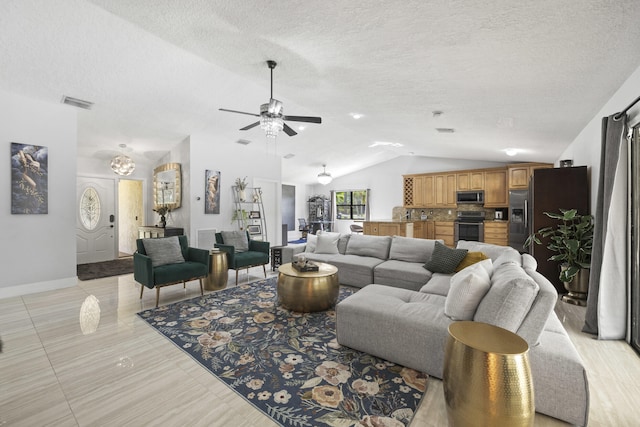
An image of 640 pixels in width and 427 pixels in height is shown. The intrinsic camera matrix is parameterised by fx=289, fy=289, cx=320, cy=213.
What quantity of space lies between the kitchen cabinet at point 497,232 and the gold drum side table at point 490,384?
6.69 m

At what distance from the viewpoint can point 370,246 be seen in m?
4.91

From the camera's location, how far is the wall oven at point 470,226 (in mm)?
7520

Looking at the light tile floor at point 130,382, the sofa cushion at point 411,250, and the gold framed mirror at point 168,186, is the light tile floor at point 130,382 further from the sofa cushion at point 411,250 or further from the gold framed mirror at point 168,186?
the gold framed mirror at point 168,186

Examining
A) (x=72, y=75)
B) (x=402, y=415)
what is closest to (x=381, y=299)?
(x=402, y=415)

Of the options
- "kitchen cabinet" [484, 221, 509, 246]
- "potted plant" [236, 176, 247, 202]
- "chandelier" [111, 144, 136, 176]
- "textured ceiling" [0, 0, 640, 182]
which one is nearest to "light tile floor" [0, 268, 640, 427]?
"textured ceiling" [0, 0, 640, 182]

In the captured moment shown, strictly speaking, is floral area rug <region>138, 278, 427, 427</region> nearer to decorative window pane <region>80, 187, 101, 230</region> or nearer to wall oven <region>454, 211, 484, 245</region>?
decorative window pane <region>80, 187, 101, 230</region>

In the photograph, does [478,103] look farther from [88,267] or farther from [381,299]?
[88,267]

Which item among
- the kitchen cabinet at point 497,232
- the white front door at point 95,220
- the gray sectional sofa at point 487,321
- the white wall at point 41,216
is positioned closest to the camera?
the gray sectional sofa at point 487,321

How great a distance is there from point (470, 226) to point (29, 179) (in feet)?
29.1

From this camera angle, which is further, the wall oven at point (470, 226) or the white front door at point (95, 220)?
the wall oven at point (470, 226)

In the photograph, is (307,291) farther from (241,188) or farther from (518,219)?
(518,219)

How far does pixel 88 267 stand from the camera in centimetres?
598

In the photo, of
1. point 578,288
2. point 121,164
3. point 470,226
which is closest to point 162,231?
point 121,164

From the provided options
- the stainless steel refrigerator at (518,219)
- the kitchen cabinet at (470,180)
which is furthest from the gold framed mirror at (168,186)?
the stainless steel refrigerator at (518,219)
